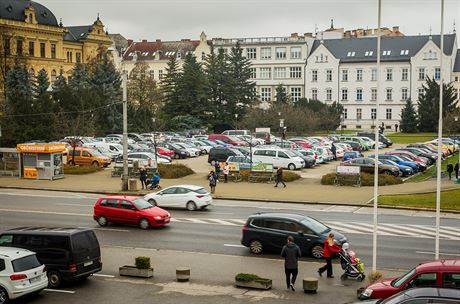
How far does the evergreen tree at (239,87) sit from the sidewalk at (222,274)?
75340 millimetres

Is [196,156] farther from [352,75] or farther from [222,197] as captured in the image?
[352,75]

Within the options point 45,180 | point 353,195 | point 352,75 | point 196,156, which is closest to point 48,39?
point 352,75

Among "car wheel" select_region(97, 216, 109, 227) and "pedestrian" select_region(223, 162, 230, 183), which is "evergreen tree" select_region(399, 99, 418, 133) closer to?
"pedestrian" select_region(223, 162, 230, 183)

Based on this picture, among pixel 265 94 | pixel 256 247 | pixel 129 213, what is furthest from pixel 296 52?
pixel 256 247

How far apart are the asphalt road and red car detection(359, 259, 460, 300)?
630 centimetres

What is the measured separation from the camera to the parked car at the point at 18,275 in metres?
18.1

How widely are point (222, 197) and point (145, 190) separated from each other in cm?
585

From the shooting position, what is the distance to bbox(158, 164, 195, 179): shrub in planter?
164ft

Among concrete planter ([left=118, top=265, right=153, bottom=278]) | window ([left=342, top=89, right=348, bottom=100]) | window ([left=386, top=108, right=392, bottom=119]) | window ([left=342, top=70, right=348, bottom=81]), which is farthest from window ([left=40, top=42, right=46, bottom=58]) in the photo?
concrete planter ([left=118, top=265, right=153, bottom=278])

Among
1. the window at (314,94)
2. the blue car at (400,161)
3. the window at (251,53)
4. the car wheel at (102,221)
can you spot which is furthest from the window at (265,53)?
the car wheel at (102,221)

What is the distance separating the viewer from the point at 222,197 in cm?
4106

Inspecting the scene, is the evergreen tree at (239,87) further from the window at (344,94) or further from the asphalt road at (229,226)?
the asphalt road at (229,226)

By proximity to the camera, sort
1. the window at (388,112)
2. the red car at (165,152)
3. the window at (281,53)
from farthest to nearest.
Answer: the window at (281,53) → the window at (388,112) → the red car at (165,152)

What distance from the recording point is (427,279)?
1605 centimetres
